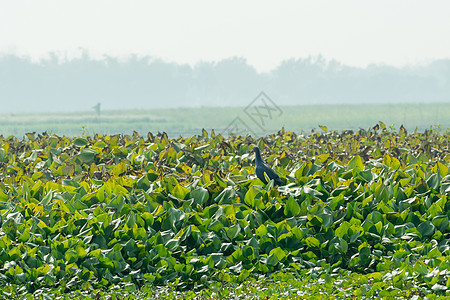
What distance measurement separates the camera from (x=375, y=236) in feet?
15.5

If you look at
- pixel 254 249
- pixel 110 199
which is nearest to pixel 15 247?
pixel 110 199

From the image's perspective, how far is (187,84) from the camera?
98438 millimetres

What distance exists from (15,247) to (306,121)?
1762 inches

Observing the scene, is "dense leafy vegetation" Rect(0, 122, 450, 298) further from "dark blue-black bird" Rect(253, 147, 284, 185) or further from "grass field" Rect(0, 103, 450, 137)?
"grass field" Rect(0, 103, 450, 137)

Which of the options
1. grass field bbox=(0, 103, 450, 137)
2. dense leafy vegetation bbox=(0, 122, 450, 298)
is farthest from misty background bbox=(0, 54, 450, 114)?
dense leafy vegetation bbox=(0, 122, 450, 298)

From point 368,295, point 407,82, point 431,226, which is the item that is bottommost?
point 368,295

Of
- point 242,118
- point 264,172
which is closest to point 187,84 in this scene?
point 242,118

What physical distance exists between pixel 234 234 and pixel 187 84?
94747 millimetres

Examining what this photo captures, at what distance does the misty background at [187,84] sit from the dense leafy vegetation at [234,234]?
88494mm

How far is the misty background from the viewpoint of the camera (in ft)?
308

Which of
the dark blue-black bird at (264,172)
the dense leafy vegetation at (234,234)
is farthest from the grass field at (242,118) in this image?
the dark blue-black bird at (264,172)

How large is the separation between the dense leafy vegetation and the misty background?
290 ft

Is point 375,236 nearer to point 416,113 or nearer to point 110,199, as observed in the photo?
point 110,199

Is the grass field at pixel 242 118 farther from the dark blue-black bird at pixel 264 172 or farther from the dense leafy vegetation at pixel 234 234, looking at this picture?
the dark blue-black bird at pixel 264 172
